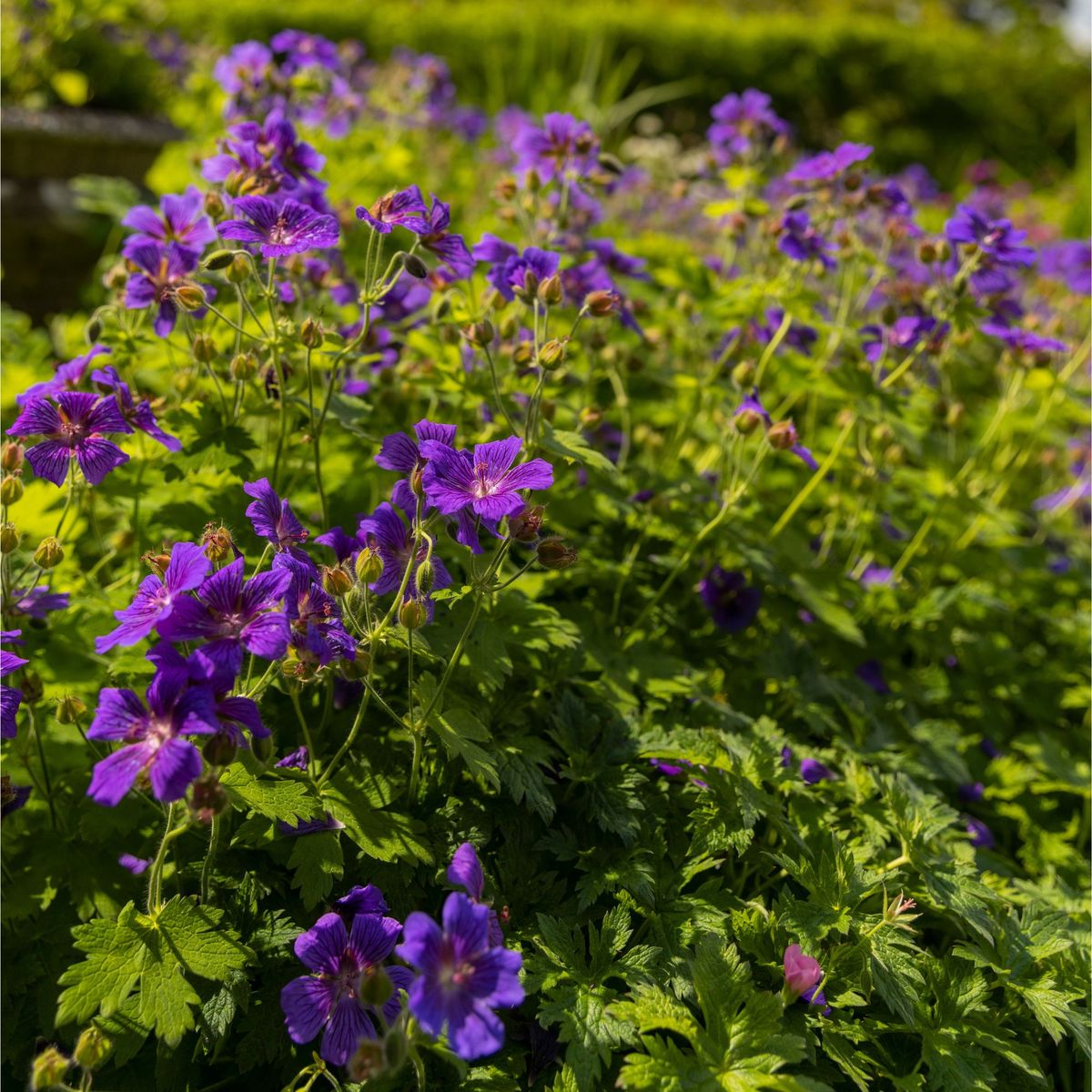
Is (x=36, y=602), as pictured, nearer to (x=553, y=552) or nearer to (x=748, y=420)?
(x=553, y=552)

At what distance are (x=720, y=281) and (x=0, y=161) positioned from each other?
11.4 ft

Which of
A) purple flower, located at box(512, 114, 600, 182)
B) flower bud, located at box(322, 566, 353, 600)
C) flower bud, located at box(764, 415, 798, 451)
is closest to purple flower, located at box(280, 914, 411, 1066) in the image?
flower bud, located at box(322, 566, 353, 600)

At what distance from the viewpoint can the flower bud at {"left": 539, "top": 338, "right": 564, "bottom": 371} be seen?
1897 mm

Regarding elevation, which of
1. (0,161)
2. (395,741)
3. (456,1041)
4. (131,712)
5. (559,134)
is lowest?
(0,161)

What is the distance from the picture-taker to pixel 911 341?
286 centimetres

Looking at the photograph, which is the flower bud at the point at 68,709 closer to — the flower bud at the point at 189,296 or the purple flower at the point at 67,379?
the purple flower at the point at 67,379

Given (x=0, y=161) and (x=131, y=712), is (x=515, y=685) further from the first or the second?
(x=0, y=161)

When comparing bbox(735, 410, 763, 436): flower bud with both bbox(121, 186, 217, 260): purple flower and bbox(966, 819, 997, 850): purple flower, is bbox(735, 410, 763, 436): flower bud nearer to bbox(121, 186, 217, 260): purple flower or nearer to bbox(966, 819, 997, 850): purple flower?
bbox(966, 819, 997, 850): purple flower

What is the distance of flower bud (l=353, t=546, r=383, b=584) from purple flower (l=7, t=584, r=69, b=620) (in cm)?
72

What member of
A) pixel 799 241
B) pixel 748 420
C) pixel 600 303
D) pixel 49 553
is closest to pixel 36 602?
pixel 49 553

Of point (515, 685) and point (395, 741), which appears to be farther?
point (515, 685)

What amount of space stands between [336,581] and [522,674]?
2.36 feet

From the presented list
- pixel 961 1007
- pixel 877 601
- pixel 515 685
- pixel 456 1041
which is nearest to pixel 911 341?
pixel 877 601

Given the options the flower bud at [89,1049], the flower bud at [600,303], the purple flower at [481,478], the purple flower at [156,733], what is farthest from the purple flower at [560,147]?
the flower bud at [89,1049]
